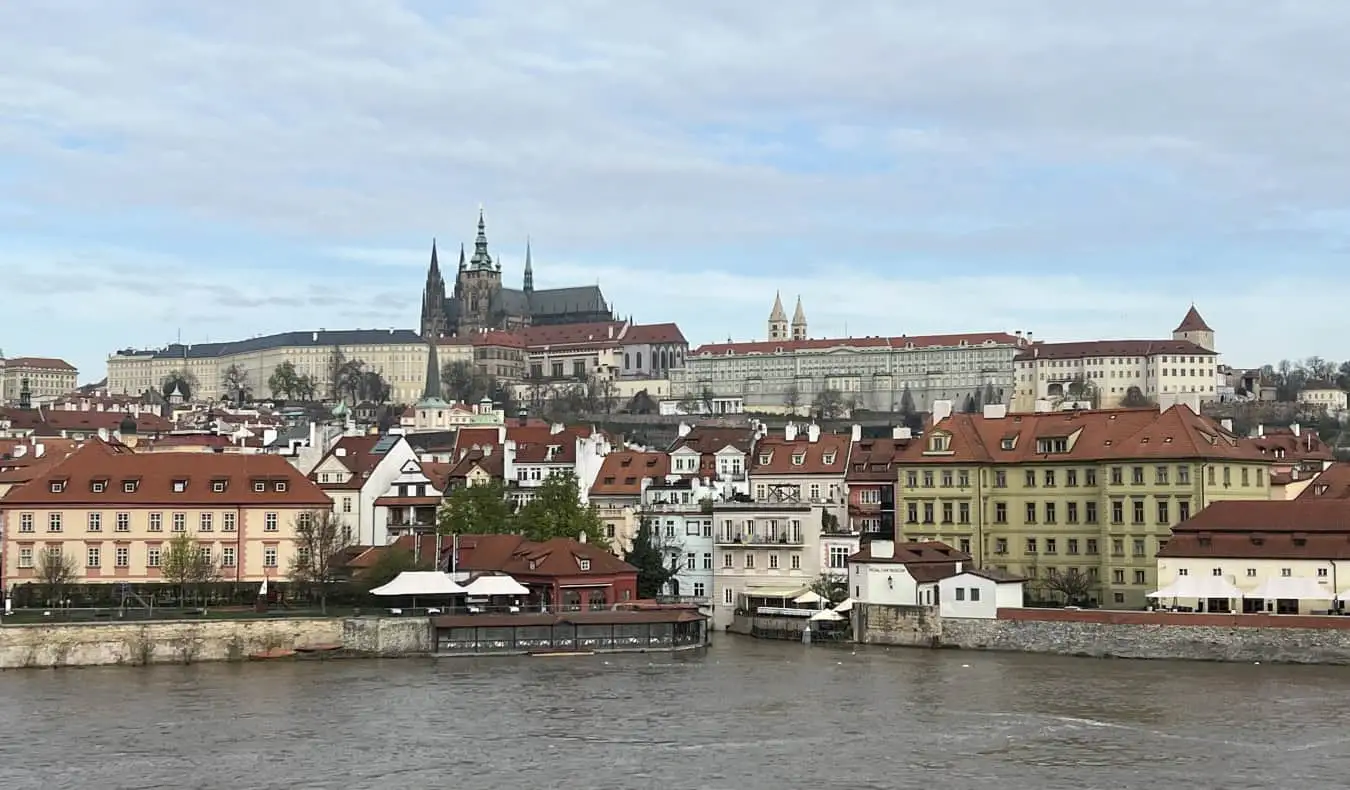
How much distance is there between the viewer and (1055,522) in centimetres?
6644

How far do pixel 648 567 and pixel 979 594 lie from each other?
13.4m

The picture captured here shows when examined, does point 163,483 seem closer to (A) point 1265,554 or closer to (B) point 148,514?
(B) point 148,514

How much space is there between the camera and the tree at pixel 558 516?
66.4m

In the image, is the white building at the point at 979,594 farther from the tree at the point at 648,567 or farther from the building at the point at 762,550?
the tree at the point at 648,567

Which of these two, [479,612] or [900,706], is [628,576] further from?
[900,706]

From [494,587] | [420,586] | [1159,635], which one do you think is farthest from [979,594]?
[420,586]

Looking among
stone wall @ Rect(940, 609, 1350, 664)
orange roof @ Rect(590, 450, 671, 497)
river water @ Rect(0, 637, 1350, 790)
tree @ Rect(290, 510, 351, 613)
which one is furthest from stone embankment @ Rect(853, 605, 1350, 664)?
tree @ Rect(290, 510, 351, 613)

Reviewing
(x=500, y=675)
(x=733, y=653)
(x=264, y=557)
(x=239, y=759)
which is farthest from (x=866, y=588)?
(x=239, y=759)

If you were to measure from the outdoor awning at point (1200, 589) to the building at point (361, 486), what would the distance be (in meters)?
32.4

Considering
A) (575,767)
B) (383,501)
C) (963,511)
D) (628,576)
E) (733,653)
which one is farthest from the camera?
(383,501)

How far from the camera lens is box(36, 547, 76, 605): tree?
59875mm

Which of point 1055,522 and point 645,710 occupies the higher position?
point 1055,522

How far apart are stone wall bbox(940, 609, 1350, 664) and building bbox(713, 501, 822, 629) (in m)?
8.62

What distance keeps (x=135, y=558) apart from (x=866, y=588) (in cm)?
2533
